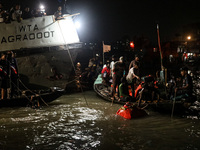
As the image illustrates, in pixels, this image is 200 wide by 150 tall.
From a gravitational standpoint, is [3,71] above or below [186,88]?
above

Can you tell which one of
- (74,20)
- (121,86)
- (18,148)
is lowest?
(18,148)

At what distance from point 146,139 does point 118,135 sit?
0.83m

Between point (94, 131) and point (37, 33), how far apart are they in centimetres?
884

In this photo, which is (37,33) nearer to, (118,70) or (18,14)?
(18,14)

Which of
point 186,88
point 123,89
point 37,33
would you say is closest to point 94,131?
point 123,89

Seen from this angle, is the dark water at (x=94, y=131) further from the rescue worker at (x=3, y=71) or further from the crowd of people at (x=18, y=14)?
the crowd of people at (x=18, y=14)

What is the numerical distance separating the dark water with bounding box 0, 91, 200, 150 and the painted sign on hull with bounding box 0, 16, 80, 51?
→ 5.75 m

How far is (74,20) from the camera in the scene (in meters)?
12.6

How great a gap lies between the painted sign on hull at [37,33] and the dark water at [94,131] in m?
5.75

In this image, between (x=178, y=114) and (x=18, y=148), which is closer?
(x=18, y=148)

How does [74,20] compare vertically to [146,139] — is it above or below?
above

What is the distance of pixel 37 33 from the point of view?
12508 millimetres

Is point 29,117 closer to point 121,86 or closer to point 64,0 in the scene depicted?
point 121,86

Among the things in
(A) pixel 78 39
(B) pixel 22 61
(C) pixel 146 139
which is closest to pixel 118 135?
(C) pixel 146 139
